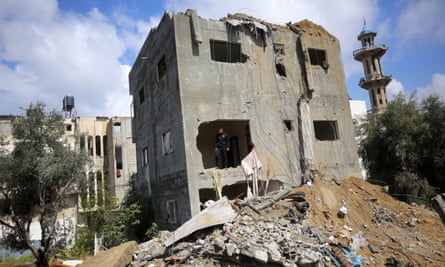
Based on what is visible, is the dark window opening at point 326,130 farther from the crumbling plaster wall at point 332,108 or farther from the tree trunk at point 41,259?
the tree trunk at point 41,259

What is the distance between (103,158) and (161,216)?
2341 cm

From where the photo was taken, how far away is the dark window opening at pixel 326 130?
16.3 meters

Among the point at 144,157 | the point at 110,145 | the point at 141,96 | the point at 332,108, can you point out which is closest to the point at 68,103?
the point at 110,145

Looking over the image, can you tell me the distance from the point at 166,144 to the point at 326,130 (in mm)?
7999

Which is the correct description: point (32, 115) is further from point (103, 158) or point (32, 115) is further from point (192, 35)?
point (103, 158)

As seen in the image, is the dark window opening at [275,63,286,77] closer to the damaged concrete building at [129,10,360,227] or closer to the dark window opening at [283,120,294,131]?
the damaged concrete building at [129,10,360,227]

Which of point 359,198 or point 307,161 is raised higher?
point 307,161

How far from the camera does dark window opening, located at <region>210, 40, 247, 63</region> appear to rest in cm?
1447

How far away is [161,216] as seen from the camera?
51.5 ft

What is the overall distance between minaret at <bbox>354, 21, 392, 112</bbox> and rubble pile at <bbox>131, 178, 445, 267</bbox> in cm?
3239

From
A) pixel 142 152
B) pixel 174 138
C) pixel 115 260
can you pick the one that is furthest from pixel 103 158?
pixel 115 260

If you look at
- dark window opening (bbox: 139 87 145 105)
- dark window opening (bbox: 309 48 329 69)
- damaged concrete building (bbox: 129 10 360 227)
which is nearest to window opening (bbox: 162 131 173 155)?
damaged concrete building (bbox: 129 10 360 227)

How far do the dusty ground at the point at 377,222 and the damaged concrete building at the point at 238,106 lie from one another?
1.65m

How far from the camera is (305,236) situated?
967 cm
